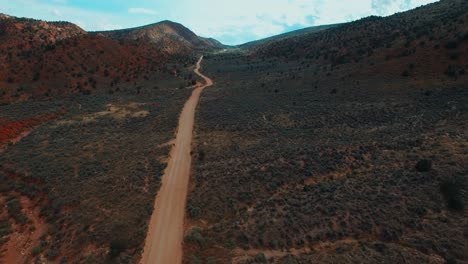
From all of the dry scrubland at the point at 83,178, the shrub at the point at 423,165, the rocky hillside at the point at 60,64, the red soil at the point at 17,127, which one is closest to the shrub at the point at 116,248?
the dry scrubland at the point at 83,178

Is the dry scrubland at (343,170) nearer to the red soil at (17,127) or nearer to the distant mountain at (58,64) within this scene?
the red soil at (17,127)

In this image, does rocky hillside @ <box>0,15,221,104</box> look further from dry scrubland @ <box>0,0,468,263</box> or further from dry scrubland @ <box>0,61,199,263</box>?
dry scrubland @ <box>0,61,199,263</box>

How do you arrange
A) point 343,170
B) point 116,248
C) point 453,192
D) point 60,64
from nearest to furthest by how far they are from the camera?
point 116,248 → point 453,192 → point 343,170 → point 60,64

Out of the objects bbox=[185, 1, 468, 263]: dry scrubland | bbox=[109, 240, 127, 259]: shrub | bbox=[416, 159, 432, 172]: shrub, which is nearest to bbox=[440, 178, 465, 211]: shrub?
bbox=[185, 1, 468, 263]: dry scrubland

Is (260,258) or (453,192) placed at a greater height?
(453,192)

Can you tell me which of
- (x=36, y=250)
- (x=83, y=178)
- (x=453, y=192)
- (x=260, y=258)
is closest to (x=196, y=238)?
(x=260, y=258)

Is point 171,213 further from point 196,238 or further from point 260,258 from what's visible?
point 260,258
